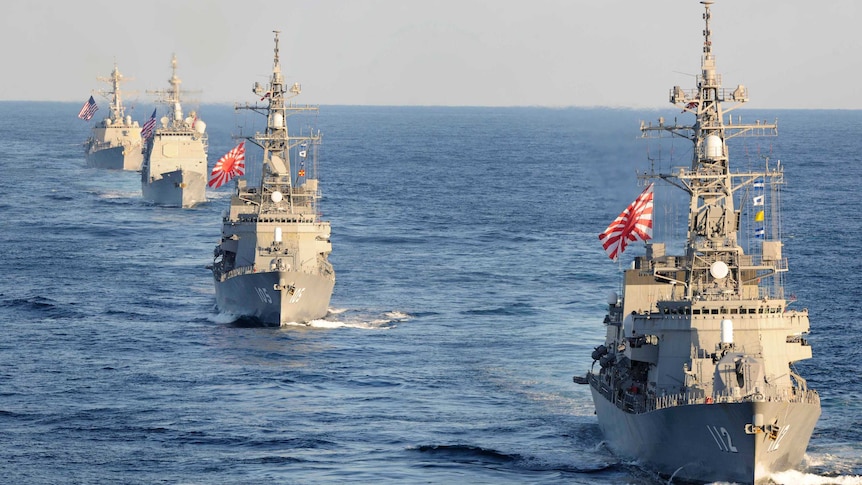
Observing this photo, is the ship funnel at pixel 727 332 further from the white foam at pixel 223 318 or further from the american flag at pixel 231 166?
the american flag at pixel 231 166

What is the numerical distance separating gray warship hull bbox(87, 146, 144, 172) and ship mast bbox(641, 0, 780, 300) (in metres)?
125

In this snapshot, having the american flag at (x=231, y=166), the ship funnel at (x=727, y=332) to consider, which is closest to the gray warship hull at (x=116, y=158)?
the american flag at (x=231, y=166)

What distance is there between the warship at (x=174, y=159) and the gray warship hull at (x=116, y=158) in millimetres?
16494

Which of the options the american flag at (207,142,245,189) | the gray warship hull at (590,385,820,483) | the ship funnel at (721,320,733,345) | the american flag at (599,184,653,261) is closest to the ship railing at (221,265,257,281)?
the american flag at (207,142,245,189)

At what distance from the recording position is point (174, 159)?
13850 centimetres

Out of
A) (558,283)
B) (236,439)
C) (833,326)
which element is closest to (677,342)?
(236,439)

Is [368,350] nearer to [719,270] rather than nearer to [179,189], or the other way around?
[719,270]

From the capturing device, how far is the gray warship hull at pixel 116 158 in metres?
168

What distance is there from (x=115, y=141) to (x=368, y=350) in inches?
4548

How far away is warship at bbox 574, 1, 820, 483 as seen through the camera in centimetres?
4241

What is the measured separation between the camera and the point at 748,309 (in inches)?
1811

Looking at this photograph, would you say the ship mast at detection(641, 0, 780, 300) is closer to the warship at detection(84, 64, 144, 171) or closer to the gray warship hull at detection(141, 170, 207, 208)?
the gray warship hull at detection(141, 170, 207, 208)

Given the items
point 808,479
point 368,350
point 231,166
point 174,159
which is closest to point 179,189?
point 174,159

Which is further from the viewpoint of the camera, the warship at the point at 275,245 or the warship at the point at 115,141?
the warship at the point at 115,141
